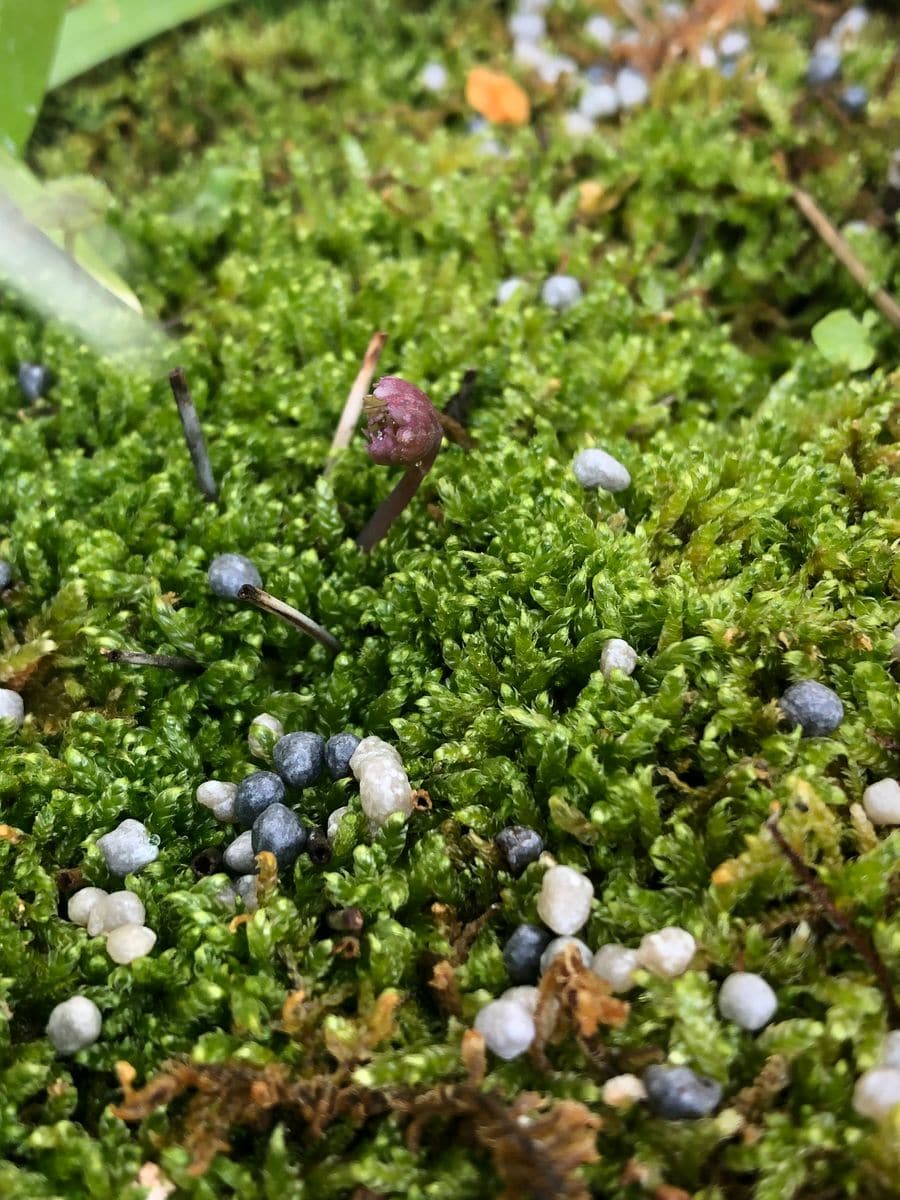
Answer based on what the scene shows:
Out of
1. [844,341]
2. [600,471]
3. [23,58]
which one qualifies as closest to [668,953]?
A: [600,471]

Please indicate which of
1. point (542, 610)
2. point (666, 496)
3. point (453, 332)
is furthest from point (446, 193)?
point (542, 610)

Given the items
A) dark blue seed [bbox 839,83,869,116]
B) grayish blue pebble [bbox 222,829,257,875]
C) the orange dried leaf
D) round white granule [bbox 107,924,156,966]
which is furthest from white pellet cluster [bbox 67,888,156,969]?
dark blue seed [bbox 839,83,869,116]

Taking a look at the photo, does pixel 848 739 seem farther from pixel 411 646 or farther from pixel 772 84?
pixel 772 84

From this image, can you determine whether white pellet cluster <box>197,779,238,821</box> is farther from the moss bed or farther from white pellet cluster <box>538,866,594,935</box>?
white pellet cluster <box>538,866,594,935</box>

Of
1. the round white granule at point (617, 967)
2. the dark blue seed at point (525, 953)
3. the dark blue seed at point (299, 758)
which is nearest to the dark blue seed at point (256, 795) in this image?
the dark blue seed at point (299, 758)

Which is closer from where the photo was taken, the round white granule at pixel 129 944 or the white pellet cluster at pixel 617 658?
the round white granule at pixel 129 944

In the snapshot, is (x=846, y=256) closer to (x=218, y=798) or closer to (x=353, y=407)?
(x=353, y=407)

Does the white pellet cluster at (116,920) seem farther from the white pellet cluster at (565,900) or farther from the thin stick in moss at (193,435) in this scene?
the thin stick in moss at (193,435)

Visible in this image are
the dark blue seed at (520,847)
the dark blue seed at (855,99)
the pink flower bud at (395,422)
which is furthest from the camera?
the dark blue seed at (855,99)
